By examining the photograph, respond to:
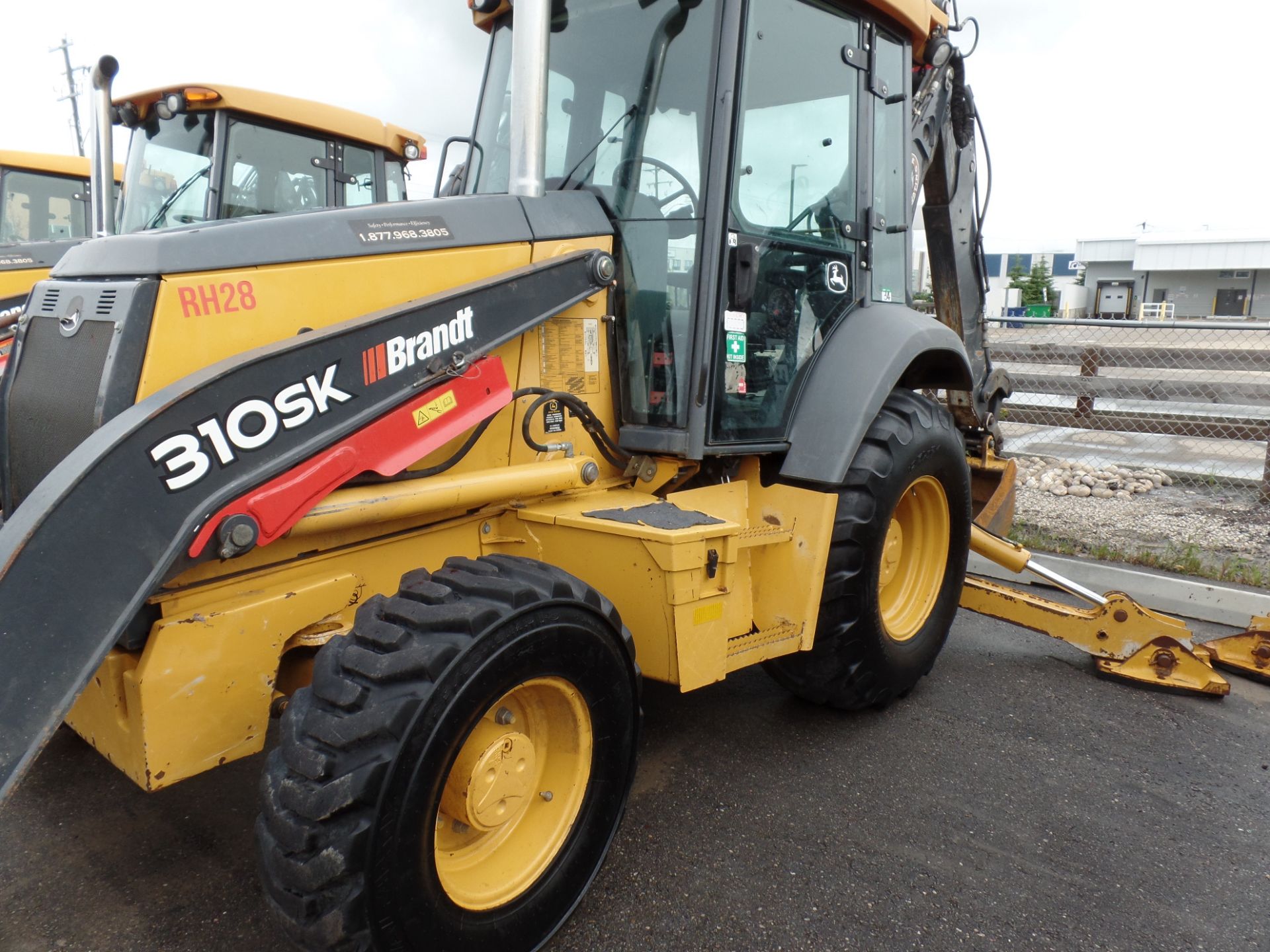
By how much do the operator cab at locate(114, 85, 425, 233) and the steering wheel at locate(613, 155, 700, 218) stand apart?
345 cm

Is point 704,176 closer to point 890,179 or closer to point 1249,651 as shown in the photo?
point 890,179

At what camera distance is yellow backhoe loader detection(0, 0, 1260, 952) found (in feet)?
6.09

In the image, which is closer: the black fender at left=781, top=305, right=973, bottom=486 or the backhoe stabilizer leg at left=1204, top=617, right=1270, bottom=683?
the black fender at left=781, top=305, right=973, bottom=486

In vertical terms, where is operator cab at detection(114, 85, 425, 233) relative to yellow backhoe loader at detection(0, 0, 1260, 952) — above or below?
above

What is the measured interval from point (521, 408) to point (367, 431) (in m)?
0.58

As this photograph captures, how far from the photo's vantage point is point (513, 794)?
2.18 meters

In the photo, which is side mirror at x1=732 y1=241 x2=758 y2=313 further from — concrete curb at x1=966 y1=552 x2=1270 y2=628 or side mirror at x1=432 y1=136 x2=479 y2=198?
concrete curb at x1=966 y1=552 x2=1270 y2=628

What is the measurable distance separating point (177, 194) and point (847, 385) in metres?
4.76

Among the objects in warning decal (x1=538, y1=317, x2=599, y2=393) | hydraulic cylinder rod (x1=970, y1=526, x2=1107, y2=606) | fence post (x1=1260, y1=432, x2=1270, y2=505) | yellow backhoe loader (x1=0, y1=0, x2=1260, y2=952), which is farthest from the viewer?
fence post (x1=1260, y1=432, x2=1270, y2=505)

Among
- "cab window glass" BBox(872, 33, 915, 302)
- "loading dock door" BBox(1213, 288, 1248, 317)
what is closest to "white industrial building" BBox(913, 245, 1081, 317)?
"loading dock door" BBox(1213, 288, 1248, 317)

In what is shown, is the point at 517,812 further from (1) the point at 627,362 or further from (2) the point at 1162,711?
(2) the point at 1162,711

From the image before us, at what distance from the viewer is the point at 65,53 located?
24.2 m

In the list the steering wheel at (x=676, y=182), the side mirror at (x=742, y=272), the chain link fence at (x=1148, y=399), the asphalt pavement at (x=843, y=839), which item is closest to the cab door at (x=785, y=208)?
the side mirror at (x=742, y=272)

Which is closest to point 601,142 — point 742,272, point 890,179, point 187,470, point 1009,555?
point 742,272
